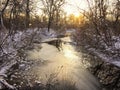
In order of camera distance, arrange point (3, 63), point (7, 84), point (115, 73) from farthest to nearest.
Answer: point (115, 73) → point (3, 63) → point (7, 84)

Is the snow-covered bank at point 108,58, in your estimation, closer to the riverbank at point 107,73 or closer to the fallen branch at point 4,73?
the riverbank at point 107,73

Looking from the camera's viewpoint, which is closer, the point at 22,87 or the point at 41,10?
the point at 22,87

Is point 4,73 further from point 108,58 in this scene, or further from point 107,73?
point 108,58

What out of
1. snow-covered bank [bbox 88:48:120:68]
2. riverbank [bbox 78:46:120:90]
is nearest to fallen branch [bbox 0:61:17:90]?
riverbank [bbox 78:46:120:90]

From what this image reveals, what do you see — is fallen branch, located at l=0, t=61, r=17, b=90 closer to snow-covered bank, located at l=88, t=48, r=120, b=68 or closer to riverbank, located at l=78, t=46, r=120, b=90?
riverbank, located at l=78, t=46, r=120, b=90

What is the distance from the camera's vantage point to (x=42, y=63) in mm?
14266

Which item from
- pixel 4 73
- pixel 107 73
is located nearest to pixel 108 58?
pixel 107 73

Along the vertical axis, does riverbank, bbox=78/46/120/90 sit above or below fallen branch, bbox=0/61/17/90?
below

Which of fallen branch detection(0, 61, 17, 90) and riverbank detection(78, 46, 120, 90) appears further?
riverbank detection(78, 46, 120, 90)

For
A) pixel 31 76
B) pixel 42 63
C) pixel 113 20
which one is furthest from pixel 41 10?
pixel 31 76

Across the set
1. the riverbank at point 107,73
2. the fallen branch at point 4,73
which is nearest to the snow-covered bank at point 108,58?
the riverbank at point 107,73

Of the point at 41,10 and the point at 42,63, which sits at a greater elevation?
the point at 41,10

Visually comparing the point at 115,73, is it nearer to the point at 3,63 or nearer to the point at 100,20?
the point at 3,63

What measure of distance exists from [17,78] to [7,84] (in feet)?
4.76
